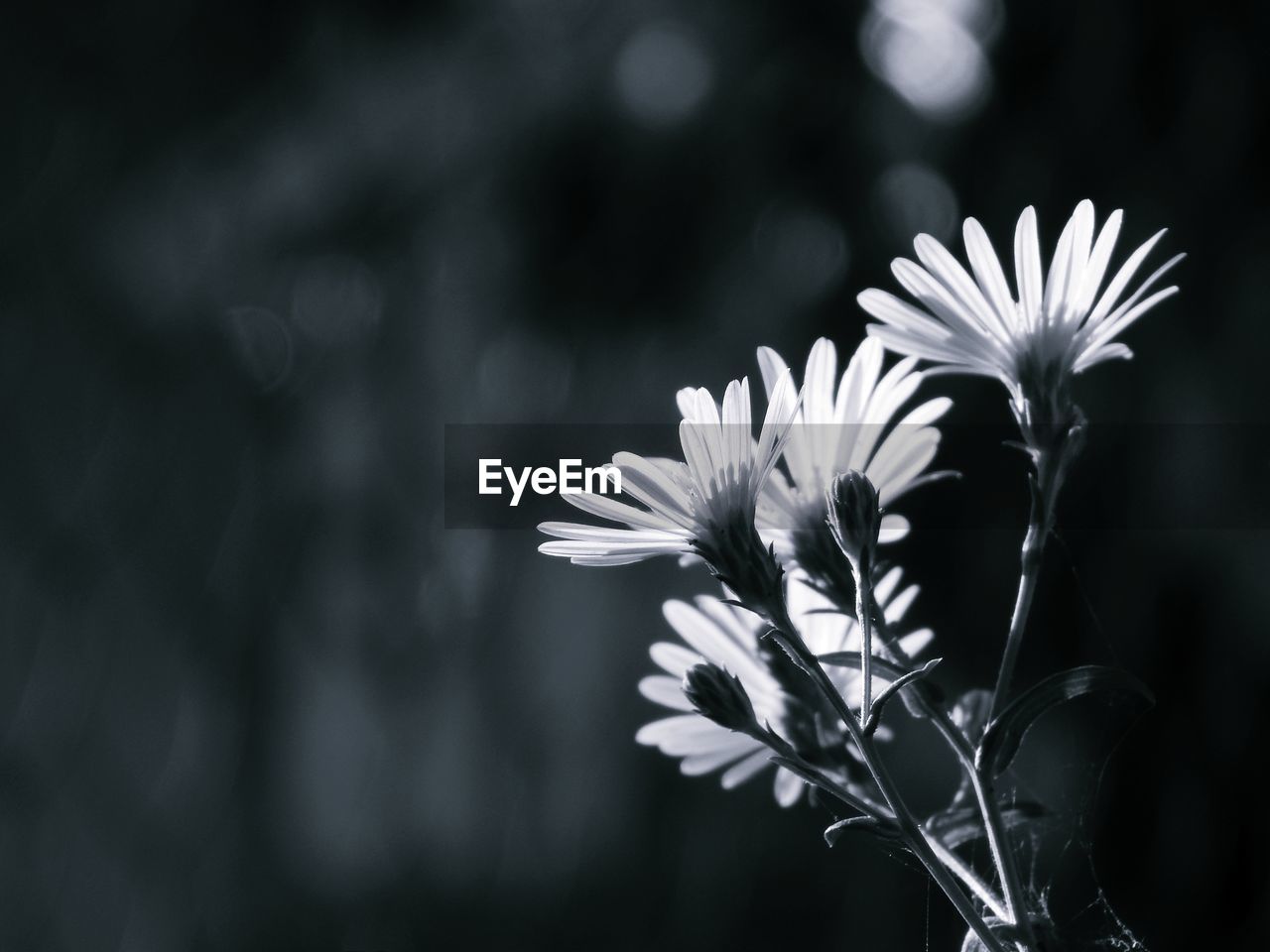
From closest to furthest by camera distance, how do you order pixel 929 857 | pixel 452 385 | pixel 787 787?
pixel 929 857
pixel 787 787
pixel 452 385

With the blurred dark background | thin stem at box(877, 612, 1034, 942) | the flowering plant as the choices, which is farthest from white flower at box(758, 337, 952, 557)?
the blurred dark background

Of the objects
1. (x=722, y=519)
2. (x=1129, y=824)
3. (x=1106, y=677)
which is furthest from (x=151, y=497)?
(x=1106, y=677)

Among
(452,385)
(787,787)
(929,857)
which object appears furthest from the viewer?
(452,385)

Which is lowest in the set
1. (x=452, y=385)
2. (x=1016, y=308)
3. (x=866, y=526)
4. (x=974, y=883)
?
(x=974, y=883)

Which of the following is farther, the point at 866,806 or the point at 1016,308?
the point at 1016,308

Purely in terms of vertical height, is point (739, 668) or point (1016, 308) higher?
point (1016, 308)

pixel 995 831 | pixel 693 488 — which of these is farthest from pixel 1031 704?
pixel 693 488

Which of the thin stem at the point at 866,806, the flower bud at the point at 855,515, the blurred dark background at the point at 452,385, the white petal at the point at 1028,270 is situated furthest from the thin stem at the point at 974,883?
the blurred dark background at the point at 452,385

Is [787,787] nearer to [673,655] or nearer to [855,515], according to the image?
[673,655]

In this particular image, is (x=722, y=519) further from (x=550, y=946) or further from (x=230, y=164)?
(x=230, y=164)
